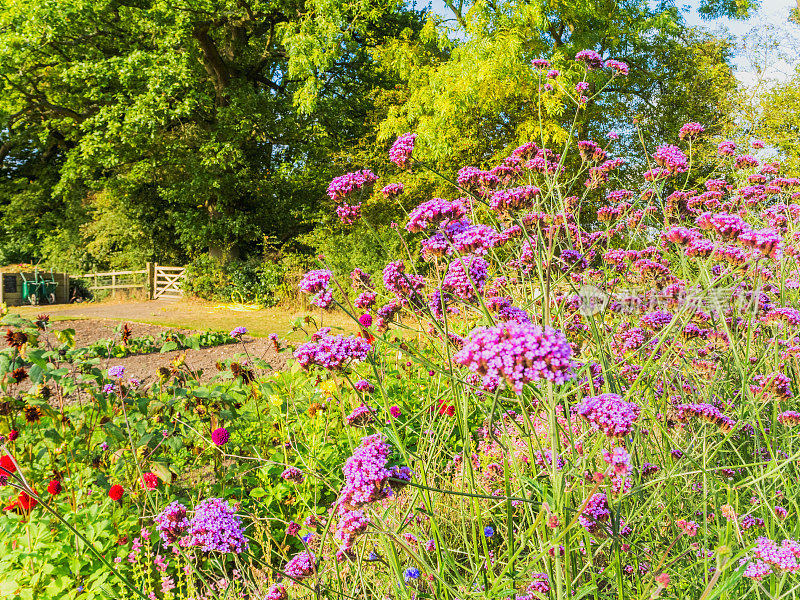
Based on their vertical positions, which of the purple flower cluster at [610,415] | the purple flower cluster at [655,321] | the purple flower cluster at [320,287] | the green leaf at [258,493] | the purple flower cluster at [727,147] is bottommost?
the green leaf at [258,493]

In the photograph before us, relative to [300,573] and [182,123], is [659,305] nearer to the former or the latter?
[300,573]

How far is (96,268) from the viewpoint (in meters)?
19.3

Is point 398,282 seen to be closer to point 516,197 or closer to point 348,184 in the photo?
point 348,184

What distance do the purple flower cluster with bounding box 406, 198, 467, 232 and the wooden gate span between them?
1546 centimetres

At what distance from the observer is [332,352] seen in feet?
5.45

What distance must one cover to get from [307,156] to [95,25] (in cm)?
640

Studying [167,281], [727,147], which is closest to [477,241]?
[727,147]

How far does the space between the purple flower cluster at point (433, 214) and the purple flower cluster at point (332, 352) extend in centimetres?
59

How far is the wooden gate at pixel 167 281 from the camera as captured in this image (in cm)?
1643

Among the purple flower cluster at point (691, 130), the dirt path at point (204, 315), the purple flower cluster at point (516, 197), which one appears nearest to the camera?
the purple flower cluster at point (516, 197)

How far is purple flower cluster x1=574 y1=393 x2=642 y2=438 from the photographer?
1246 mm

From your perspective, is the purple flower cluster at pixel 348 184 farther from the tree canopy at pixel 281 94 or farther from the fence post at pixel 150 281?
the fence post at pixel 150 281

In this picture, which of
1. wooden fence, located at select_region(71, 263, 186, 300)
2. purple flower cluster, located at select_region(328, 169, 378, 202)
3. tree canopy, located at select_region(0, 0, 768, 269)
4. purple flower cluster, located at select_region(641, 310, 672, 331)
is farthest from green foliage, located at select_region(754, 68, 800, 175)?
wooden fence, located at select_region(71, 263, 186, 300)

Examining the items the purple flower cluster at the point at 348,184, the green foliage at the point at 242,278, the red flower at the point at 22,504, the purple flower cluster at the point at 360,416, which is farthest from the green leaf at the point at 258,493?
the green foliage at the point at 242,278
